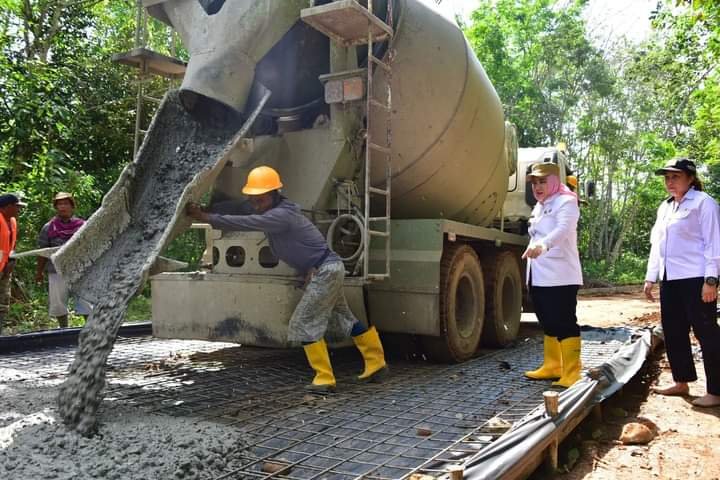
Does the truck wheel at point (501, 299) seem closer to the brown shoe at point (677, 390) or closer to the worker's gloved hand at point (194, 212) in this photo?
the brown shoe at point (677, 390)

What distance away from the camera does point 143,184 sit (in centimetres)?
424

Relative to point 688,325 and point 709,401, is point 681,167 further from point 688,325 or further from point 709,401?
point 709,401

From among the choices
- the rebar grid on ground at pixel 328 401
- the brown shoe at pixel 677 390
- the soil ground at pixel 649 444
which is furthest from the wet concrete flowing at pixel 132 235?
the brown shoe at pixel 677 390

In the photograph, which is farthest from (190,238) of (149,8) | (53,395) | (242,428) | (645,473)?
(645,473)

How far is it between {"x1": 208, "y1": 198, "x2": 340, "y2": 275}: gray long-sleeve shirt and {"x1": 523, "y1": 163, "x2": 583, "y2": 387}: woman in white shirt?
1443 mm

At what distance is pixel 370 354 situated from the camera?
→ 15.0 ft

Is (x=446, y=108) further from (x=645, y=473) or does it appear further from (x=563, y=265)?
(x=645, y=473)

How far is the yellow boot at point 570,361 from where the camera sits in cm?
436

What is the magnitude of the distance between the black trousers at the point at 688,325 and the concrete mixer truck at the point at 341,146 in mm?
1623

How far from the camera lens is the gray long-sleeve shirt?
412 centimetres

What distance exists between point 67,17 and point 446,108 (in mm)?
8994

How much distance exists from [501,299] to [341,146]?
2759mm

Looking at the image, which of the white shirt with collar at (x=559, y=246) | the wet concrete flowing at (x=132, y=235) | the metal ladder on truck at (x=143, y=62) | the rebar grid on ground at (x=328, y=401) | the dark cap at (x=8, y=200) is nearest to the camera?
the rebar grid on ground at (x=328, y=401)

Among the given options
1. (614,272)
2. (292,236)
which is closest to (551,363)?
(292,236)
